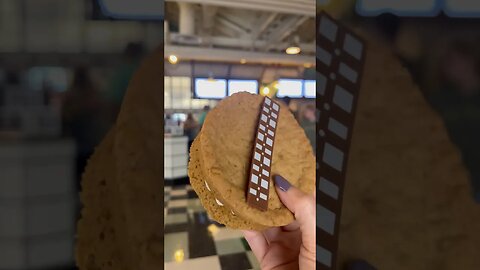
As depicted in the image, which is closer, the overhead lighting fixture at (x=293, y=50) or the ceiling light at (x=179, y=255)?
the ceiling light at (x=179, y=255)

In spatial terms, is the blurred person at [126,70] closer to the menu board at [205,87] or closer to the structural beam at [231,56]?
the menu board at [205,87]

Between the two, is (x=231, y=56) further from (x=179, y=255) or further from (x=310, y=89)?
(x=179, y=255)

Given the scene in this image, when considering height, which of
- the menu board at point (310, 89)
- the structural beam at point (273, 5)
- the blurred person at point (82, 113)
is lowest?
the blurred person at point (82, 113)

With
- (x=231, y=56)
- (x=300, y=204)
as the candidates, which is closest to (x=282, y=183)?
(x=300, y=204)

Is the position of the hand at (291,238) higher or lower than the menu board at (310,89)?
lower

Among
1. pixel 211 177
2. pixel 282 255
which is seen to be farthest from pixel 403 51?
pixel 282 255

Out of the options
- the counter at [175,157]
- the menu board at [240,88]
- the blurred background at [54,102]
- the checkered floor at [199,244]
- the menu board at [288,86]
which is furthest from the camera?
the counter at [175,157]

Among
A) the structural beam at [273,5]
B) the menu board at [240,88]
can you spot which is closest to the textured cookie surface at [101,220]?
the menu board at [240,88]

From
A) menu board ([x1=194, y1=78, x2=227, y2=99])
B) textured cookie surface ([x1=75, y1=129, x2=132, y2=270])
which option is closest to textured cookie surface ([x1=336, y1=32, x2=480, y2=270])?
textured cookie surface ([x1=75, y1=129, x2=132, y2=270])
